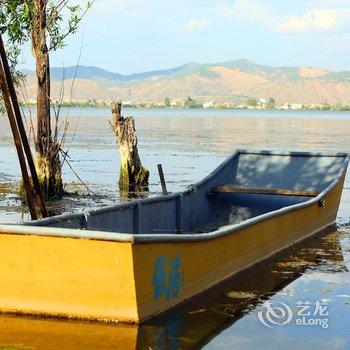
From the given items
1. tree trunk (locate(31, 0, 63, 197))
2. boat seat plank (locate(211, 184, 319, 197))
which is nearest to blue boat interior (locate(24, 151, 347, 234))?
boat seat plank (locate(211, 184, 319, 197))

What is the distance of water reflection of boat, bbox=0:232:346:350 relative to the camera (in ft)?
27.3

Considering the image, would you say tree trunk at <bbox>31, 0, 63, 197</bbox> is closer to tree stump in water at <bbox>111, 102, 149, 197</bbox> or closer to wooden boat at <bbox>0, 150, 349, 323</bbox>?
tree stump in water at <bbox>111, 102, 149, 197</bbox>

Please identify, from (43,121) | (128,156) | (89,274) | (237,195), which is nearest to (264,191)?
(237,195)

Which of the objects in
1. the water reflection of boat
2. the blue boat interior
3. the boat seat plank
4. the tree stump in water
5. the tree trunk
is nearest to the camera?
the water reflection of boat

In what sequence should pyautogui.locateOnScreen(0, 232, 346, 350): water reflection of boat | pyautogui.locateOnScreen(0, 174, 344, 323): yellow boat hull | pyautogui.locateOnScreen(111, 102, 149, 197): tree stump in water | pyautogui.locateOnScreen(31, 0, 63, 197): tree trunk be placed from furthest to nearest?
pyautogui.locateOnScreen(111, 102, 149, 197): tree stump in water < pyautogui.locateOnScreen(31, 0, 63, 197): tree trunk < pyautogui.locateOnScreen(0, 174, 344, 323): yellow boat hull < pyautogui.locateOnScreen(0, 232, 346, 350): water reflection of boat

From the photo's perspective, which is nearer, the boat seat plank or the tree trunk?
the boat seat plank

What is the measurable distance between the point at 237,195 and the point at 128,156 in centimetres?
706

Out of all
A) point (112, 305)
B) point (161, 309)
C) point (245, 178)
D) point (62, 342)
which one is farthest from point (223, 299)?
point (245, 178)

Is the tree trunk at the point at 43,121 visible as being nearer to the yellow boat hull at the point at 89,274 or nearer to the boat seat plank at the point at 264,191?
the boat seat plank at the point at 264,191

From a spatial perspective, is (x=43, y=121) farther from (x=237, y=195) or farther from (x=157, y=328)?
(x=157, y=328)

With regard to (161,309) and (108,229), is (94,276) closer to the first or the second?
(161,309)

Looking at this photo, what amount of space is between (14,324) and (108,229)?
2745mm

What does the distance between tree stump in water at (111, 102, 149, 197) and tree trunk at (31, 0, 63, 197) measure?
329 cm

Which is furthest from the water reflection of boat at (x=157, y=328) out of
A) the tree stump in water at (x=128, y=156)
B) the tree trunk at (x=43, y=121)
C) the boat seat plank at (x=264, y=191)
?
the tree stump in water at (x=128, y=156)
